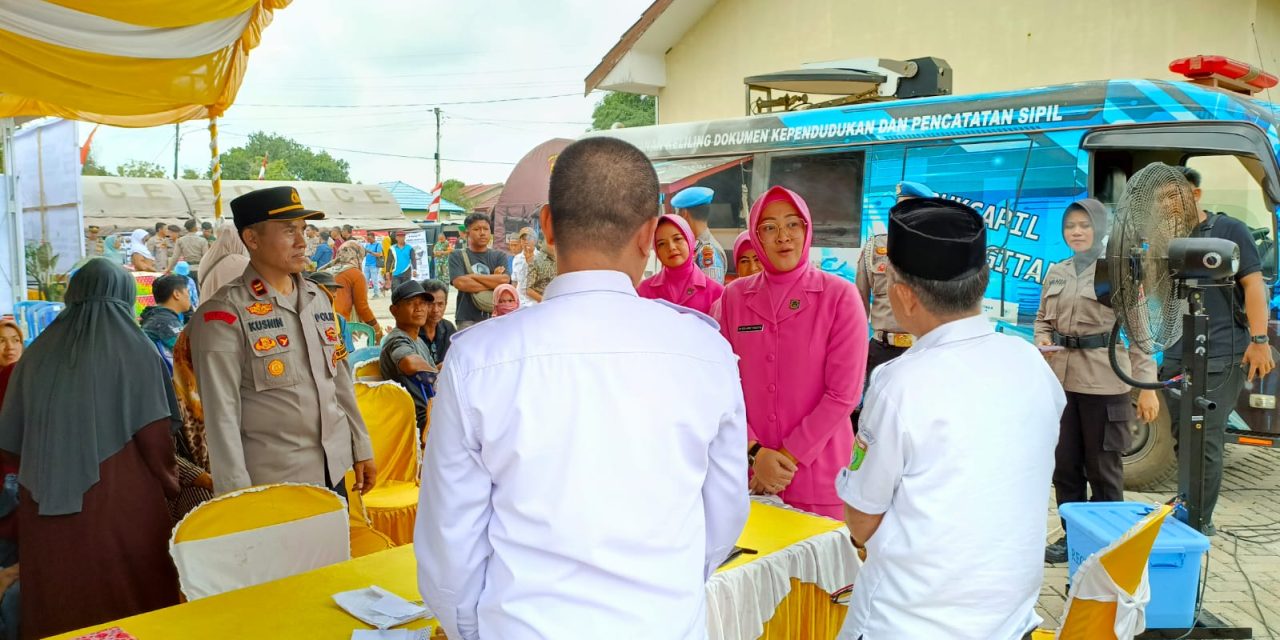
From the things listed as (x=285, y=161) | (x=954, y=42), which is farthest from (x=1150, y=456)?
(x=285, y=161)

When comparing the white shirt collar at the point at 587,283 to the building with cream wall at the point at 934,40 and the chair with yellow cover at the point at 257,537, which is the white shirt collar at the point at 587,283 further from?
the building with cream wall at the point at 934,40

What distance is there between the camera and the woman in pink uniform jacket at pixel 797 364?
9.94ft

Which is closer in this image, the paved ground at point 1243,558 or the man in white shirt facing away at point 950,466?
the man in white shirt facing away at point 950,466

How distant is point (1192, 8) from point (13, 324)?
1145cm

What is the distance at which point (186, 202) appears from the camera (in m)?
26.6

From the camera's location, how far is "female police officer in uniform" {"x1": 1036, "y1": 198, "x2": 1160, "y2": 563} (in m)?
4.24

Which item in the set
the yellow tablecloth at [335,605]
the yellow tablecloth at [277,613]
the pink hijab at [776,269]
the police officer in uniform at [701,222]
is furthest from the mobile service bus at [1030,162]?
the yellow tablecloth at [277,613]

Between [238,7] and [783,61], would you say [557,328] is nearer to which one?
[238,7]

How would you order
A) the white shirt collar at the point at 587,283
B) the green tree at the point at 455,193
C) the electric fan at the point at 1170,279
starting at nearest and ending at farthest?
the white shirt collar at the point at 587,283
the electric fan at the point at 1170,279
the green tree at the point at 455,193

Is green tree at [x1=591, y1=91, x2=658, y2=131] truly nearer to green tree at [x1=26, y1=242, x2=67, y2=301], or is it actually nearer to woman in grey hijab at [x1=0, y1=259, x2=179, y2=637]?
green tree at [x1=26, y1=242, x2=67, y2=301]

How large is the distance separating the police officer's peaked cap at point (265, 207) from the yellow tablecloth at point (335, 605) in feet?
4.67

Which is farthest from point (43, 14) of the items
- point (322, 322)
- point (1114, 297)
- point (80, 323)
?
point (1114, 297)

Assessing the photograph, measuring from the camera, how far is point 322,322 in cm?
338

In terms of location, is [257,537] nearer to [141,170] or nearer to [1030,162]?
[1030,162]
